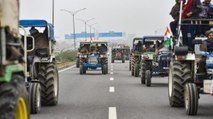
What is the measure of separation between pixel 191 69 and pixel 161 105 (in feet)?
6.14

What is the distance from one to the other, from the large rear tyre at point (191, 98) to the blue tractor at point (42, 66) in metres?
3.29

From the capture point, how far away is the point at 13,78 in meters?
7.44

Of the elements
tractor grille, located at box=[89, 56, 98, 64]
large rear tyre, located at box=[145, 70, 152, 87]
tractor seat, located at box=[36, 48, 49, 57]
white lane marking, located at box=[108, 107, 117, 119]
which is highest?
tractor seat, located at box=[36, 48, 49, 57]

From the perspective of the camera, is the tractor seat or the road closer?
the road

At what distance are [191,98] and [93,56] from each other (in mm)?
23352

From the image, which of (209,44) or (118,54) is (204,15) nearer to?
(209,44)

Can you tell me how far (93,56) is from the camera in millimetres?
35719

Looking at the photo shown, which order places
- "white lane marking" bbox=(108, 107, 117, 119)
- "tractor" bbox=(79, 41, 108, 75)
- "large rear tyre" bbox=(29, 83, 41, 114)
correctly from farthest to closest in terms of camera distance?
"tractor" bbox=(79, 41, 108, 75) → "large rear tyre" bbox=(29, 83, 41, 114) → "white lane marking" bbox=(108, 107, 117, 119)

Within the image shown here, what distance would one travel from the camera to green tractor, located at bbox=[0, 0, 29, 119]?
686 cm

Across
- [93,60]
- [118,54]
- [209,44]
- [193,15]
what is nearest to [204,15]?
[193,15]

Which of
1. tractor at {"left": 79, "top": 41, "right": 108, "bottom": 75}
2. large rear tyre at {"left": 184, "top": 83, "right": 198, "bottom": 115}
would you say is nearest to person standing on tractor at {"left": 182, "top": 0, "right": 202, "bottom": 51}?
large rear tyre at {"left": 184, "top": 83, "right": 198, "bottom": 115}

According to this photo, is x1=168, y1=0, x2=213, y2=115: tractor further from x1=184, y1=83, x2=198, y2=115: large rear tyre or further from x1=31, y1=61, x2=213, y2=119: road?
x1=31, y1=61, x2=213, y2=119: road

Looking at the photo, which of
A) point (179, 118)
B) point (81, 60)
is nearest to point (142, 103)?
point (179, 118)

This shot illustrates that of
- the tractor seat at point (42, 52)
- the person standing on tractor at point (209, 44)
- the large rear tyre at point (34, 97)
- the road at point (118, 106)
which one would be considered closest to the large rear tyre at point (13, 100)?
the road at point (118, 106)
